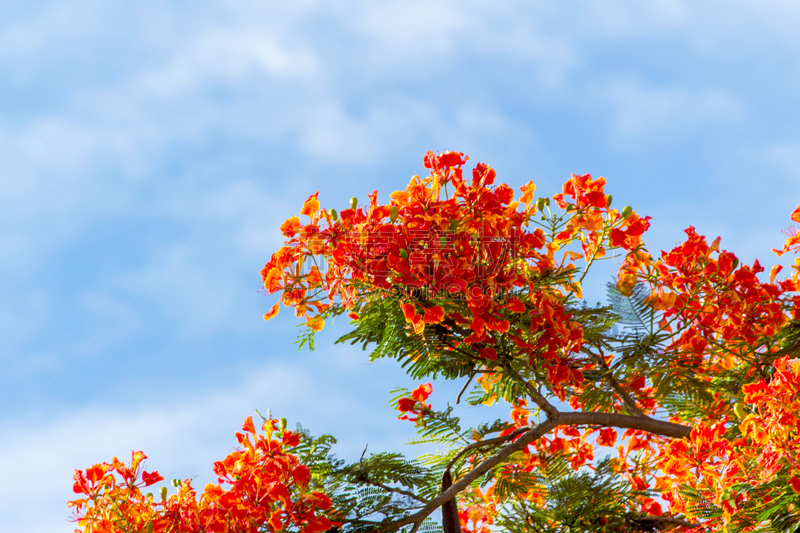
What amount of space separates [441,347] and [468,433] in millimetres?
652

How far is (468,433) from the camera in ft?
9.71

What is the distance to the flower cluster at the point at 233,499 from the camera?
7.28 feet

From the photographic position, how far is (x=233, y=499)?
2232 millimetres

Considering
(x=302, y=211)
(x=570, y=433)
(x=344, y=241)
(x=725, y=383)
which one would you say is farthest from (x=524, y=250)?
(x=570, y=433)

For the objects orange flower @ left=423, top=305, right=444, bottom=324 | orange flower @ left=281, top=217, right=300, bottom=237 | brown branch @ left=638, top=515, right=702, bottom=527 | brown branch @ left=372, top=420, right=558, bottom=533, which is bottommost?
brown branch @ left=638, top=515, right=702, bottom=527

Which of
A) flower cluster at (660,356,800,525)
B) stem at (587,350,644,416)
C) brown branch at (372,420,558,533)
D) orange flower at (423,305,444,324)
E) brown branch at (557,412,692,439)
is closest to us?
flower cluster at (660,356,800,525)

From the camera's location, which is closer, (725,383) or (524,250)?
(524,250)

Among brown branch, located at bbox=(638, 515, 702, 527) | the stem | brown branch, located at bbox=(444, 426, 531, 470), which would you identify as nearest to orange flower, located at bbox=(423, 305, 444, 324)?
brown branch, located at bbox=(444, 426, 531, 470)

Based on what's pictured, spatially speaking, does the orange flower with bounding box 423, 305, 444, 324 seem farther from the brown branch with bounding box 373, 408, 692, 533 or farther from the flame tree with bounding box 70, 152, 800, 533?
the brown branch with bounding box 373, 408, 692, 533

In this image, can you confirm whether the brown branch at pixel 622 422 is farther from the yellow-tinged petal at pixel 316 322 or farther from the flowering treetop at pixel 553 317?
the yellow-tinged petal at pixel 316 322

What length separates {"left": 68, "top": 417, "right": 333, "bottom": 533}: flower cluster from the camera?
2219 millimetres

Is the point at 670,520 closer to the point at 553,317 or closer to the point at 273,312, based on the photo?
the point at 553,317

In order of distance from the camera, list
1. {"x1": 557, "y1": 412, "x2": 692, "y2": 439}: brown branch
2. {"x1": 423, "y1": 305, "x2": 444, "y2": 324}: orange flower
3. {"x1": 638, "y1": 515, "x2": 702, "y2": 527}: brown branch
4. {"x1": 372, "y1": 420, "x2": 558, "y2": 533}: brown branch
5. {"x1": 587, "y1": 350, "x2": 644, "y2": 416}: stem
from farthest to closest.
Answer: {"x1": 638, "y1": 515, "x2": 702, "y2": 527}: brown branch → {"x1": 587, "y1": 350, "x2": 644, "y2": 416}: stem → {"x1": 557, "y1": 412, "x2": 692, "y2": 439}: brown branch → {"x1": 372, "y1": 420, "x2": 558, "y2": 533}: brown branch → {"x1": 423, "y1": 305, "x2": 444, "y2": 324}: orange flower

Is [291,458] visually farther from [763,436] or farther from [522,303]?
[763,436]
